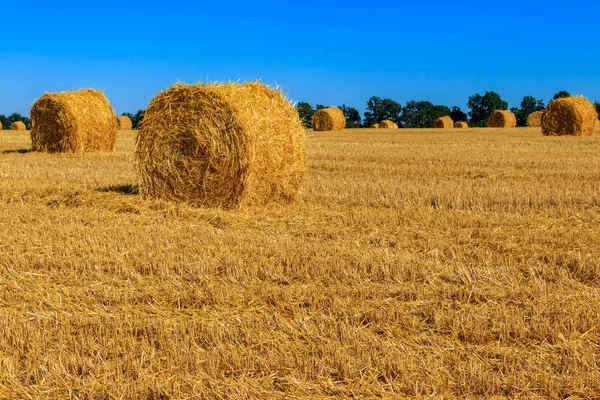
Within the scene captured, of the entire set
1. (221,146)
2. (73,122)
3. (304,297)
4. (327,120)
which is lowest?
(304,297)

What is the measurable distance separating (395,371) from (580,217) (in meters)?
5.02

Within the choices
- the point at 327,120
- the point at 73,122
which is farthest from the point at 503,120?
the point at 73,122

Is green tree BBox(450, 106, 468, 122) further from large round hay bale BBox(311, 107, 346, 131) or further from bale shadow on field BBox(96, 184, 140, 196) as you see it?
bale shadow on field BBox(96, 184, 140, 196)

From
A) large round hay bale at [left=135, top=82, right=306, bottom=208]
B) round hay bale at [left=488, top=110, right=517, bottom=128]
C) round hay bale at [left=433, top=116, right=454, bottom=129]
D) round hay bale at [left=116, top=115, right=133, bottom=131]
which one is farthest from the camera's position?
round hay bale at [left=433, top=116, right=454, bottom=129]

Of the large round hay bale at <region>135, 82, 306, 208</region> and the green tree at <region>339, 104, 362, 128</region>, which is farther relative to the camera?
the green tree at <region>339, 104, 362, 128</region>

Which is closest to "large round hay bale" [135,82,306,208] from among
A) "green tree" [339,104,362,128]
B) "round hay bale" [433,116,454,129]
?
"round hay bale" [433,116,454,129]

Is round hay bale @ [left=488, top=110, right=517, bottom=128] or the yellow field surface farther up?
round hay bale @ [left=488, top=110, right=517, bottom=128]

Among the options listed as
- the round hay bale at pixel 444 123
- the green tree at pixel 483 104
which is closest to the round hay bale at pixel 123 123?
the round hay bale at pixel 444 123

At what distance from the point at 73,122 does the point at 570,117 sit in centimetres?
1661

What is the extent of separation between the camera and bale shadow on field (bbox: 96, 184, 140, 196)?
979 centimetres

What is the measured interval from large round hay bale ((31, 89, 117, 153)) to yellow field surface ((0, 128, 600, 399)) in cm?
772

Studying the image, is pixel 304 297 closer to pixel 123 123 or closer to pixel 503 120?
pixel 123 123

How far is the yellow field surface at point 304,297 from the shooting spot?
3504 millimetres

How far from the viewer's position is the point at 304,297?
475 cm
